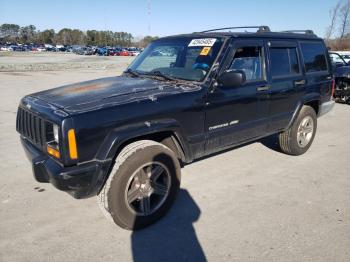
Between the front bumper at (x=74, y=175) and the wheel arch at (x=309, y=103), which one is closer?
the front bumper at (x=74, y=175)

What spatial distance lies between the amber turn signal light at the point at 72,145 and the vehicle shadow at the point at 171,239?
1.01 metres

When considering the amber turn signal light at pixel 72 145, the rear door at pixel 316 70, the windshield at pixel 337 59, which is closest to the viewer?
the amber turn signal light at pixel 72 145

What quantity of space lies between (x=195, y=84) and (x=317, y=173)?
7.94 feet

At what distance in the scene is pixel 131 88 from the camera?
3.61 meters

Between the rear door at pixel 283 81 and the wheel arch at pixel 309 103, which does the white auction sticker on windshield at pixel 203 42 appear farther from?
the wheel arch at pixel 309 103

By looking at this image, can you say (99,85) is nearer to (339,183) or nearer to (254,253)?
(254,253)

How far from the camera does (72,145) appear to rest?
9.15ft

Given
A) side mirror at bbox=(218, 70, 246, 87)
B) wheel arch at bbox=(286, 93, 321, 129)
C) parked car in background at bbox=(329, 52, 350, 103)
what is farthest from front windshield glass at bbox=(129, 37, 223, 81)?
parked car in background at bbox=(329, 52, 350, 103)

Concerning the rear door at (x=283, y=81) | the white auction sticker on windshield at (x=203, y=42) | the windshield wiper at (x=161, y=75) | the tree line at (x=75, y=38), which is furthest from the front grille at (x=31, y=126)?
the tree line at (x=75, y=38)

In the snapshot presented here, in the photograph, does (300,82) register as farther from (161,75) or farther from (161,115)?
(161,115)

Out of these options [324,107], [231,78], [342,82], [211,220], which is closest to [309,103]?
[324,107]

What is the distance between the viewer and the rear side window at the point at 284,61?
4.60 meters

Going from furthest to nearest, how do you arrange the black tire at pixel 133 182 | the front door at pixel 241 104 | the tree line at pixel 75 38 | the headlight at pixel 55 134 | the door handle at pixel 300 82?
the tree line at pixel 75 38 → the door handle at pixel 300 82 → the front door at pixel 241 104 → the black tire at pixel 133 182 → the headlight at pixel 55 134

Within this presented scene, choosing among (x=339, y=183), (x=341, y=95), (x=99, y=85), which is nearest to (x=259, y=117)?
(x=339, y=183)
